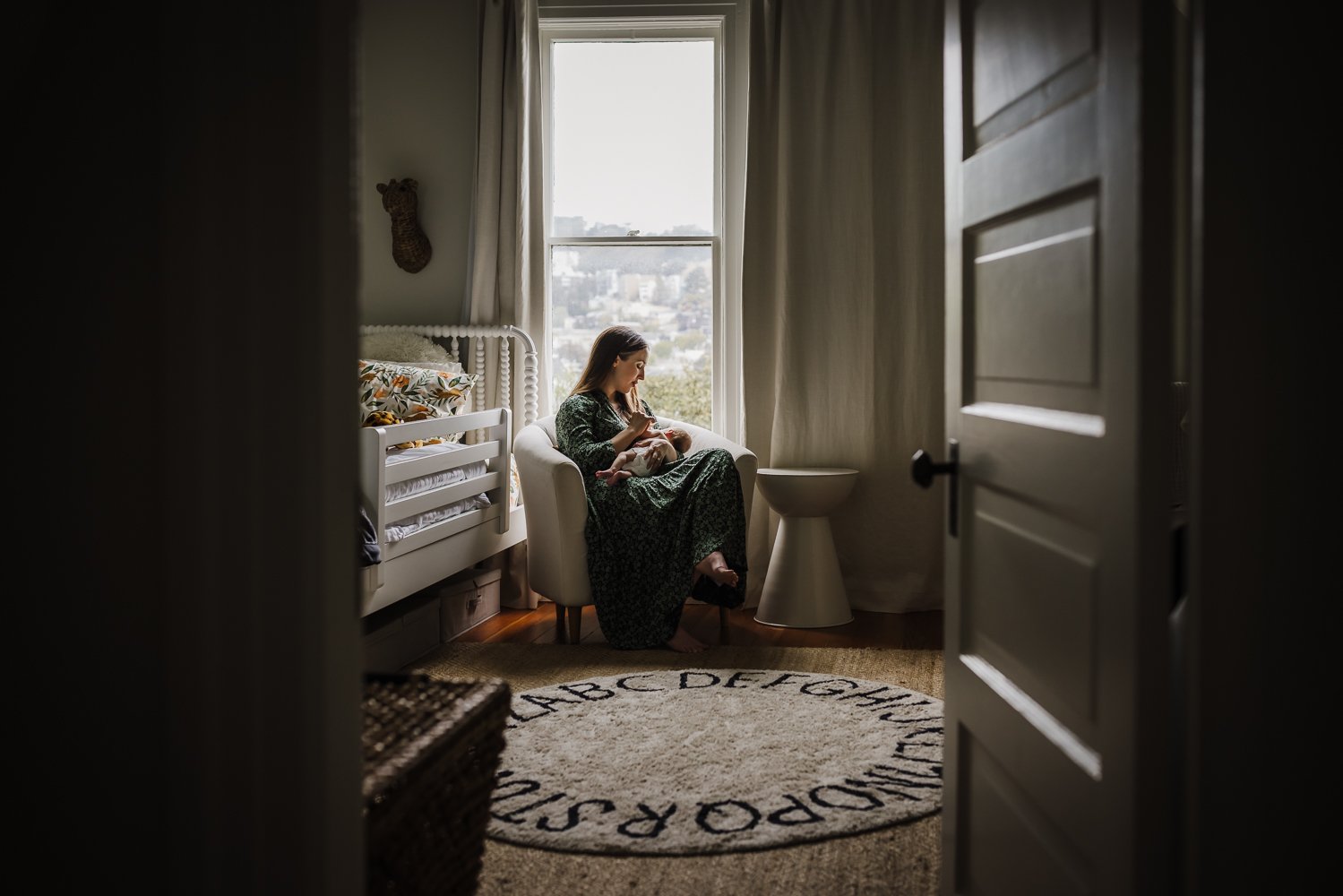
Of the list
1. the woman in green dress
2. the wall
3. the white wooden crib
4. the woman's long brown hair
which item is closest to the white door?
the white wooden crib

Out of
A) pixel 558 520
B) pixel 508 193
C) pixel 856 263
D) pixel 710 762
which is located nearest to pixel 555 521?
pixel 558 520

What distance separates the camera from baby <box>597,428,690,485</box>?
3.64 m

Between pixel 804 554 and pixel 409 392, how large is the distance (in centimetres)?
152

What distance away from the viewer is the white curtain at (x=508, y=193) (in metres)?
4.32

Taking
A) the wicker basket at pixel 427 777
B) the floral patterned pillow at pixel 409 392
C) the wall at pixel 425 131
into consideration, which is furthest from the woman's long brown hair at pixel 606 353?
the wicker basket at pixel 427 777

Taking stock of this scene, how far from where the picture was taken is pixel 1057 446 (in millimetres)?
1177

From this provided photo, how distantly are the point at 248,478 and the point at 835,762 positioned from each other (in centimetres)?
188

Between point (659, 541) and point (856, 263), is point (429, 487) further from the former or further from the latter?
point (856, 263)

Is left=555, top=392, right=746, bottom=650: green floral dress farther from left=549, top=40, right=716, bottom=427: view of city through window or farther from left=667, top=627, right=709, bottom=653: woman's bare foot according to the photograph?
left=549, top=40, right=716, bottom=427: view of city through window

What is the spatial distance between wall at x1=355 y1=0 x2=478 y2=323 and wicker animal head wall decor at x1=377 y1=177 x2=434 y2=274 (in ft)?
0.18

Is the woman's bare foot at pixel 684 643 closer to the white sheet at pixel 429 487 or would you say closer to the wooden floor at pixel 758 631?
the wooden floor at pixel 758 631

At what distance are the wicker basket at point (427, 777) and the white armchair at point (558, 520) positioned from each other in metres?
2.06

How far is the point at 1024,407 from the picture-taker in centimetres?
131

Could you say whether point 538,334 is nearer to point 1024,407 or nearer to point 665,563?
point 665,563
